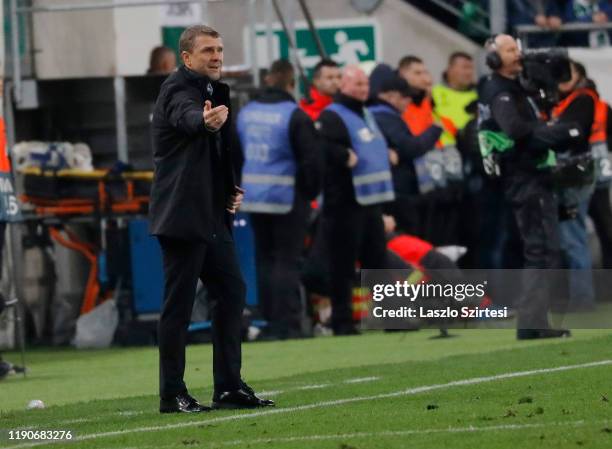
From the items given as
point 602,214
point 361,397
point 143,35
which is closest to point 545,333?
point 361,397

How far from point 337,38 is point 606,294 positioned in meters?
4.33

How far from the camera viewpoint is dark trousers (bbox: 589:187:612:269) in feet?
61.9

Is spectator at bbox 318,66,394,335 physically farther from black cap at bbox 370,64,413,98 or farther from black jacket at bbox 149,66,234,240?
black jacket at bbox 149,66,234,240

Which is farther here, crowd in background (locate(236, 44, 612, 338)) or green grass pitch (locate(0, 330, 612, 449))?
crowd in background (locate(236, 44, 612, 338))

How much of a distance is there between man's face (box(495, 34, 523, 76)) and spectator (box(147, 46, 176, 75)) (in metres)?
4.79

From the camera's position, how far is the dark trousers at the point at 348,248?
17.1 metres

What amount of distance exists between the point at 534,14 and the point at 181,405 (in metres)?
11.6

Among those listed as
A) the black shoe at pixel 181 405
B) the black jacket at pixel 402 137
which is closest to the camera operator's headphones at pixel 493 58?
the black jacket at pixel 402 137

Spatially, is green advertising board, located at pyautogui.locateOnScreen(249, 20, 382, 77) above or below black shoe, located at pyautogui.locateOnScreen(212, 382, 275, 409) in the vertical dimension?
above

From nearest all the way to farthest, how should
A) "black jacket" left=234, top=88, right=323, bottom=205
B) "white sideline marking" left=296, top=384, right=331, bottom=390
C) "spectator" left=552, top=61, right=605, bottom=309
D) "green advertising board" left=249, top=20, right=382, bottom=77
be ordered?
1. "white sideline marking" left=296, top=384, right=331, bottom=390
2. "spectator" left=552, top=61, right=605, bottom=309
3. "black jacket" left=234, top=88, right=323, bottom=205
4. "green advertising board" left=249, top=20, right=382, bottom=77

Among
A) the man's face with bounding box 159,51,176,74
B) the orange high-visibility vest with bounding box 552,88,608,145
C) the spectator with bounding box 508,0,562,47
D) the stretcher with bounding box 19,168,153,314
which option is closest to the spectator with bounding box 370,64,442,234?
the orange high-visibility vest with bounding box 552,88,608,145

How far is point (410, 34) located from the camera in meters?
21.9

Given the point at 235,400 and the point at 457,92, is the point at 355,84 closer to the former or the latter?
the point at 457,92

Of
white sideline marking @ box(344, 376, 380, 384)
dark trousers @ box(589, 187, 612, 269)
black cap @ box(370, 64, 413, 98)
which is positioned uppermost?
black cap @ box(370, 64, 413, 98)
